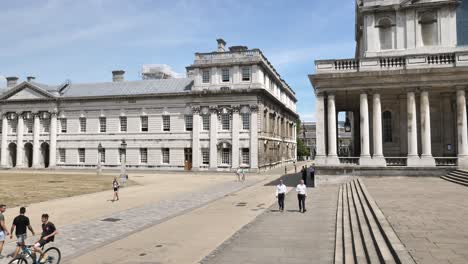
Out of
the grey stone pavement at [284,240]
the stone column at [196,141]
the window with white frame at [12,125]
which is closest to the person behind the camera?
the grey stone pavement at [284,240]

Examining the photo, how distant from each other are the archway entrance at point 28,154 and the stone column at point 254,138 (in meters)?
35.7

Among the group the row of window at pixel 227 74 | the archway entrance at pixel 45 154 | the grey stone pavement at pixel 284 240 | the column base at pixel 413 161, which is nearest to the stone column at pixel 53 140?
the archway entrance at pixel 45 154

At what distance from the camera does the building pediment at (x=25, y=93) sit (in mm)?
54987

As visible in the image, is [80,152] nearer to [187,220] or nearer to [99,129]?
[99,129]

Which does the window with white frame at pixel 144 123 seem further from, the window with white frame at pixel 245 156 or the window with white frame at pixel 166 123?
the window with white frame at pixel 245 156

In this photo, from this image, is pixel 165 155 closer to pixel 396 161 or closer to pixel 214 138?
pixel 214 138

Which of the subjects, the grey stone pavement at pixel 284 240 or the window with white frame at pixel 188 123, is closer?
the grey stone pavement at pixel 284 240

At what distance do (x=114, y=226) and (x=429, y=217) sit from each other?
11.2 m

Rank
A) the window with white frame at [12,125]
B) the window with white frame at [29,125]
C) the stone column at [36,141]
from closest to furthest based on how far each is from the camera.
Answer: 1. the stone column at [36,141]
2. the window with white frame at [29,125]
3. the window with white frame at [12,125]

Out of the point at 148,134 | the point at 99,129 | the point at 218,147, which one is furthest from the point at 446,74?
the point at 99,129

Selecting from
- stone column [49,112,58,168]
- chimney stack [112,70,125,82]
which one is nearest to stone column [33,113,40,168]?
stone column [49,112,58,168]

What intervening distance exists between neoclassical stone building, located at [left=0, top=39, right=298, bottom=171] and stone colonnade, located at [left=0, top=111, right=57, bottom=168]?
0.46 feet

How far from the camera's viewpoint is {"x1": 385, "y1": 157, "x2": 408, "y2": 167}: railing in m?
25.0

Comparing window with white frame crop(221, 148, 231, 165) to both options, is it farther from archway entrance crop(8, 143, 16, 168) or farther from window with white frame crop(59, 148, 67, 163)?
archway entrance crop(8, 143, 16, 168)
